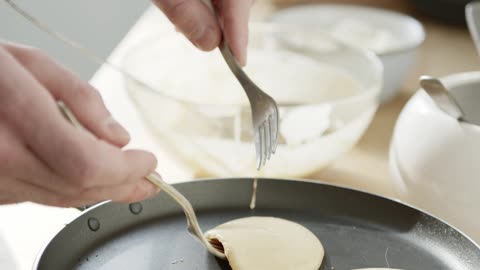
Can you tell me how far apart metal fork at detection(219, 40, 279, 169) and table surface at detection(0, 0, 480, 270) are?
0.23 m

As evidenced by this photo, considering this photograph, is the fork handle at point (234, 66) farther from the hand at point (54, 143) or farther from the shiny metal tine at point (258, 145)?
the hand at point (54, 143)

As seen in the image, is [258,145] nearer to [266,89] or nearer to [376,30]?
[266,89]

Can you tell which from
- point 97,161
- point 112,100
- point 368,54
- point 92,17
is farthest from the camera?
point 92,17

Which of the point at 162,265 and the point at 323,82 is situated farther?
the point at 323,82

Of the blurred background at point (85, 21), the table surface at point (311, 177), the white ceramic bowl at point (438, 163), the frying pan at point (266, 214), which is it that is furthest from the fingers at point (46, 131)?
the blurred background at point (85, 21)

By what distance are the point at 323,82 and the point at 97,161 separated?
69 cm

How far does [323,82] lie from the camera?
3.84ft

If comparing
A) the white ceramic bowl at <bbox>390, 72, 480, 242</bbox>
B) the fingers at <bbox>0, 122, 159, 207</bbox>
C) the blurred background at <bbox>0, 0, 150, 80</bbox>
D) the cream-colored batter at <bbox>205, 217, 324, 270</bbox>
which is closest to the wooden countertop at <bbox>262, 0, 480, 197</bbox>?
the white ceramic bowl at <bbox>390, 72, 480, 242</bbox>

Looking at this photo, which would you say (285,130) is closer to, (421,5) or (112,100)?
(112,100)

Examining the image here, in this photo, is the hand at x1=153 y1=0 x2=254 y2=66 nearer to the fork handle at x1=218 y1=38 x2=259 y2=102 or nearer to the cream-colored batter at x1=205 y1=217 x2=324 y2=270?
the fork handle at x1=218 y1=38 x2=259 y2=102

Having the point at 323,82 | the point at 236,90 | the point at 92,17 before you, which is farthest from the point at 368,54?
the point at 92,17

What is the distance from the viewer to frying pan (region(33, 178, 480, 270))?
2.54 ft

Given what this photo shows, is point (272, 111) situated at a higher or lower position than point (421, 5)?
higher

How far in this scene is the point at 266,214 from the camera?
87 centimetres
